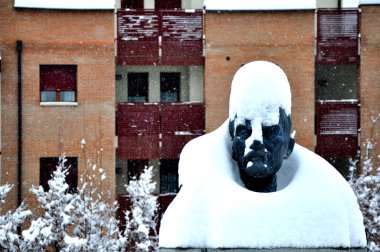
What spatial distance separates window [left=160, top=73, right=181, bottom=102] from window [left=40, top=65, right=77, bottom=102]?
3.33 meters

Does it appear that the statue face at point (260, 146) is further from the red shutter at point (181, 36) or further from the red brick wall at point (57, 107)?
the red shutter at point (181, 36)

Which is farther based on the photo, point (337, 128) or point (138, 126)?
point (337, 128)

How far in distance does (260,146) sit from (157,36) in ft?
64.6

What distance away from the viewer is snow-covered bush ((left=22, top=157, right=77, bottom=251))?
2036 cm

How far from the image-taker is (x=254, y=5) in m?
25.9

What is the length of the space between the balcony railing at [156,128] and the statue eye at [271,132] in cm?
1932

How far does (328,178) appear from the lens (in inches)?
278

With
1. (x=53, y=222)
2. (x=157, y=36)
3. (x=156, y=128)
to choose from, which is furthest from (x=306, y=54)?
(x=53, y=222)

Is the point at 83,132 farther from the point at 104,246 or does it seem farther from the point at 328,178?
the point at 328,178

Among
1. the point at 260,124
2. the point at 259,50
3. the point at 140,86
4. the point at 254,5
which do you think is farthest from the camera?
the point at 140,86

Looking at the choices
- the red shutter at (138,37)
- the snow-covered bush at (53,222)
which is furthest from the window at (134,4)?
the snow-covered bush at (53,222)

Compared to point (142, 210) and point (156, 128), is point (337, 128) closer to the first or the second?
point (156, 128)

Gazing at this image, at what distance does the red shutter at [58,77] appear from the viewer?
25812 mm

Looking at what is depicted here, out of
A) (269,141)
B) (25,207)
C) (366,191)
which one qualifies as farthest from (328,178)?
(25,207)
